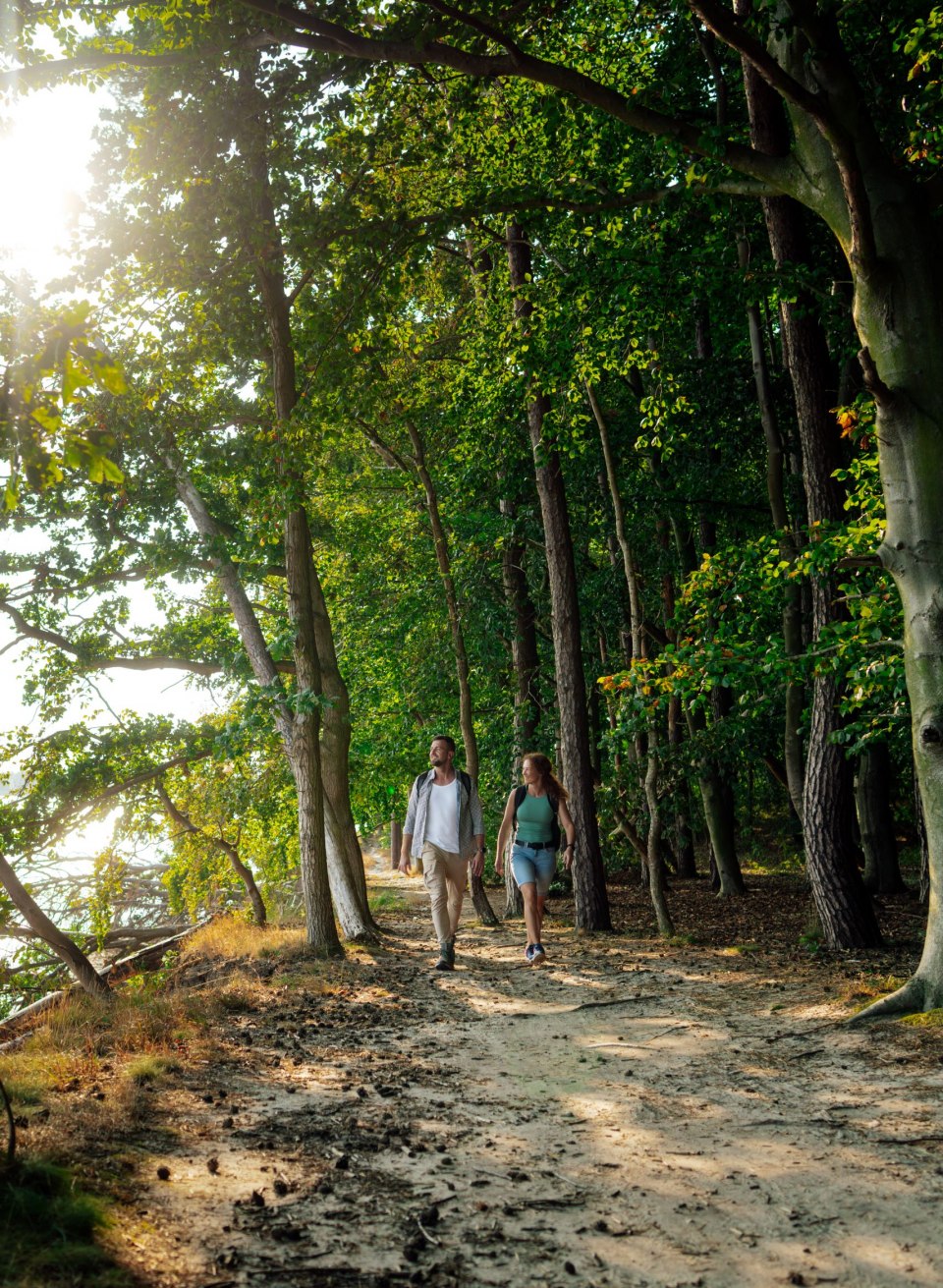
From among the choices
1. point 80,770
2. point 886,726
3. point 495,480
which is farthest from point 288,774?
point 886,726

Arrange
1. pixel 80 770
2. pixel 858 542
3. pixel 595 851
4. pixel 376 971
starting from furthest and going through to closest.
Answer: pixel 80 770, pixel 595 851, pixel 376 971, pixel 858 542

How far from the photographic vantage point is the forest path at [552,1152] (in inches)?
128

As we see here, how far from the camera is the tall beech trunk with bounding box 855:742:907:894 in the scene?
1672 cm

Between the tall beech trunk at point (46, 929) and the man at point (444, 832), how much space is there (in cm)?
307

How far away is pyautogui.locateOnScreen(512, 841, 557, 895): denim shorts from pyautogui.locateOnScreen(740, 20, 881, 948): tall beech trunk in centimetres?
272

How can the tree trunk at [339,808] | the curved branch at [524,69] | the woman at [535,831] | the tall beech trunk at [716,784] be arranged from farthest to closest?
the tall beech trunk at [716,784] < the tree trunk at [339,808] < the woman at [535,831] < the curved branch at [524,69]

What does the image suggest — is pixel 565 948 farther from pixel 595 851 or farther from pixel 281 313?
pixel 281 313

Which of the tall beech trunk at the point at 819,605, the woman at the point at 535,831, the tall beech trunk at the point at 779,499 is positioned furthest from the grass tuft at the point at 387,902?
the tall beech trunk at the point at 819,605

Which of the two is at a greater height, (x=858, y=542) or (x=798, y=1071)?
(x=858, y=542)

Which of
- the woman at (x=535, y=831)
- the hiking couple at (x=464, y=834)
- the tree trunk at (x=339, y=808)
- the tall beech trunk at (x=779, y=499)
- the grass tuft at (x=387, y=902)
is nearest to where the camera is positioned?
the hiking couple at (x=464, y=834)

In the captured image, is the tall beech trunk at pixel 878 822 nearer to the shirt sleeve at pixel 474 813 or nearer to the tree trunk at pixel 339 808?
the tree trunk at pixel 339 808

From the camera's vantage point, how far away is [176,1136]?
453 cm

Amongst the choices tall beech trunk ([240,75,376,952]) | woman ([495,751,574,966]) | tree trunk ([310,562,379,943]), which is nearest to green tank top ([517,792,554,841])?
woman ([495,751,574,966])

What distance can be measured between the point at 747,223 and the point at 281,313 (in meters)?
6.10
